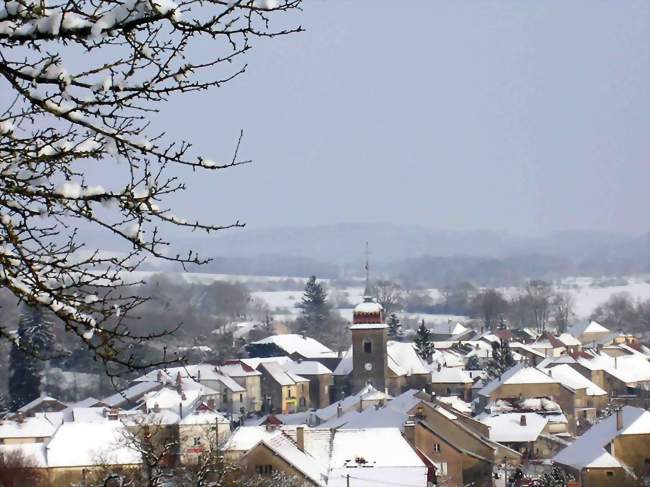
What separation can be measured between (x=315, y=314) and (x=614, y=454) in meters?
82.4

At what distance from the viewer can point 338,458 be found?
1464 inches

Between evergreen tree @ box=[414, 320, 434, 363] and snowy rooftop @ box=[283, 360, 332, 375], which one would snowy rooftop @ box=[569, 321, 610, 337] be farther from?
snowy rooftop @ box=[283, 360, 332, 375]

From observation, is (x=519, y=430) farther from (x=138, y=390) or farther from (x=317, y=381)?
(x=317, y=381)

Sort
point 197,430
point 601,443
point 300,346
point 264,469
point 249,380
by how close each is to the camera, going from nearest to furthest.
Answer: point 264,469
point 601,443
point 197,430
point 249,380
point 300,346

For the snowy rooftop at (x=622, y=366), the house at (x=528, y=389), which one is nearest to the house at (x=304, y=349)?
the snowy rooftop at (x=622, y=366)

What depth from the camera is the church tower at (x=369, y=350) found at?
7412cm

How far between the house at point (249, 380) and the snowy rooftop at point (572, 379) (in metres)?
17.8

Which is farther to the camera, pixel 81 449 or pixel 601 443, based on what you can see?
pixel 601 443

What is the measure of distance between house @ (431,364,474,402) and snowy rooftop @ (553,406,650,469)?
3455 cm

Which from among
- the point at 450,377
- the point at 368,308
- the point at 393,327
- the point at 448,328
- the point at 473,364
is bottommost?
the point at 473,364

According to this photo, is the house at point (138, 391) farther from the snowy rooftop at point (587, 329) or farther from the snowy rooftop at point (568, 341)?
the snowy rooftop at point (587, 329)

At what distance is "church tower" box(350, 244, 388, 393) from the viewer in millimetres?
74125

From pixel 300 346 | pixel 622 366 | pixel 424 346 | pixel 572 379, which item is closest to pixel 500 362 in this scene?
pixel 572 379

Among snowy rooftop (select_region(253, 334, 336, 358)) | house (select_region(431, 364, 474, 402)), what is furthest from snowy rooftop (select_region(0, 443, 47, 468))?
snowy rooftop (select_region(253, 334, 336, 358))
